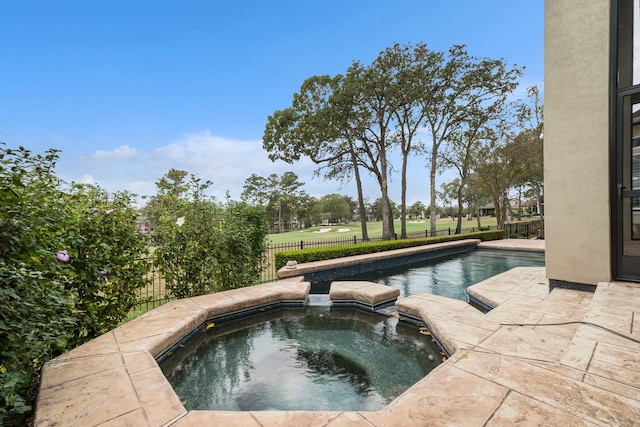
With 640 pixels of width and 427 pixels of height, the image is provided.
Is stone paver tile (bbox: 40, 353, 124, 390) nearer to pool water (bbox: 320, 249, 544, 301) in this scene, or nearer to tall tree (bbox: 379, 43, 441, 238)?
pool water (bbox: 320, 249, 544, 301)

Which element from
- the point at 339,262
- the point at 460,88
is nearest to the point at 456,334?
the point at 339,262

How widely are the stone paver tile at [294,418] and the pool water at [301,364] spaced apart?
0.64m

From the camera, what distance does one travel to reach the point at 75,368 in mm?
2240

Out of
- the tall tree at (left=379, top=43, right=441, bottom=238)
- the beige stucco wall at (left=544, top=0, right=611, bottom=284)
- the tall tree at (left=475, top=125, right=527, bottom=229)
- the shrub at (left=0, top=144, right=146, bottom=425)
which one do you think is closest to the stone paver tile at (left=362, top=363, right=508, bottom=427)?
the shrub at (left=0, top=144, right=146, bottom=425)

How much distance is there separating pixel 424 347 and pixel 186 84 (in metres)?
17.1

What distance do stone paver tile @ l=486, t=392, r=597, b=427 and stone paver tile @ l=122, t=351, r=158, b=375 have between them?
8.12ft

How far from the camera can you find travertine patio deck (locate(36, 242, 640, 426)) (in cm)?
152

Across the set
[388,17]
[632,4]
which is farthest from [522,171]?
[632,4]

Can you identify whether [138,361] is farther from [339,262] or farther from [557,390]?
[339,262]

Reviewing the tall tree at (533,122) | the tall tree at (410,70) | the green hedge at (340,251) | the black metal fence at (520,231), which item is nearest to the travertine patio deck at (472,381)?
the green hedge at (340,251)

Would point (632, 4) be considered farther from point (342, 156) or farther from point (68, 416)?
point (342, 156)

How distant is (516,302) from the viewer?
402 centimetres

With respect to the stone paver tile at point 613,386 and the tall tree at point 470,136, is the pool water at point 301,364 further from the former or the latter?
the tall tree at point 470,136

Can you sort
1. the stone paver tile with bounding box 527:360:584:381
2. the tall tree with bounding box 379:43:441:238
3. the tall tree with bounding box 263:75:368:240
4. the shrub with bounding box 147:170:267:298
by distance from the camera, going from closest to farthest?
the stone paver tile with bounding box 527:360:584:381 → the shrub with bounding box 147:170:267:298 → the tall tree with bounding box 379:43:441:238 → the tall tree with bounding box 263:75:368:240
